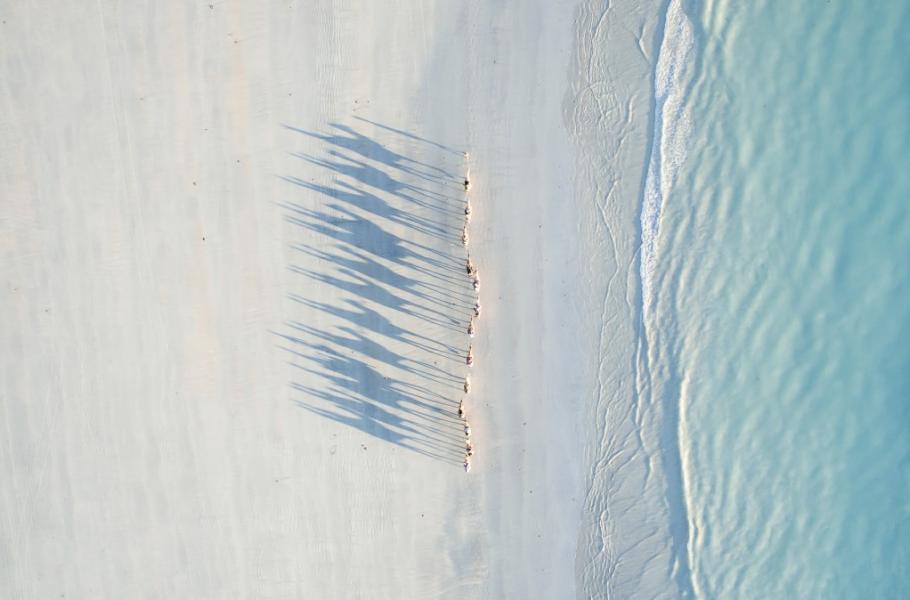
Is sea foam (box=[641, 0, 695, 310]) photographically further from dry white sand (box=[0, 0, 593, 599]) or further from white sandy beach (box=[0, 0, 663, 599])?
dry white sand (box=[0, 0, 593, 599])

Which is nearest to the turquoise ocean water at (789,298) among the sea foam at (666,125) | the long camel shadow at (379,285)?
the sea foam at (666,125)

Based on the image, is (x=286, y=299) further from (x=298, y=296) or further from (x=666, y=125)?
(x=666, y=125)

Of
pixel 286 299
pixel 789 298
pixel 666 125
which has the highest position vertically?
pixel 666 125

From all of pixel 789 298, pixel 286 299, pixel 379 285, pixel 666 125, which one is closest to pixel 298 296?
pixel 286 299

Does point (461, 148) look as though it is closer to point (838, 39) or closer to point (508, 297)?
point (508, 297)

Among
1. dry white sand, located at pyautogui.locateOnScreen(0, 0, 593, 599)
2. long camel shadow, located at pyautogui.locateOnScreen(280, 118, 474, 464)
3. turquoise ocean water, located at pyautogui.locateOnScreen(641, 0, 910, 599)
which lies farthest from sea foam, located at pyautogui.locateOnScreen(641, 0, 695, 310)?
long camel shadow, located at pyautogui.locateOnScreen(280, 118, 474, 464)

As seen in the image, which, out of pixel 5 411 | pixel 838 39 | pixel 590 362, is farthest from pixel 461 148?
pixel 5 411
